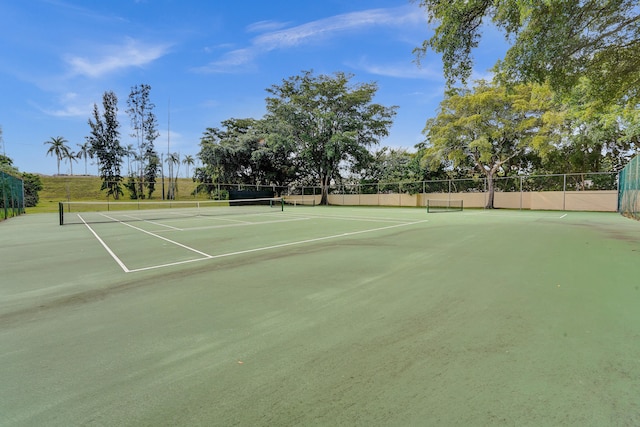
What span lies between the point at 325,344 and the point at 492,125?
2653cm

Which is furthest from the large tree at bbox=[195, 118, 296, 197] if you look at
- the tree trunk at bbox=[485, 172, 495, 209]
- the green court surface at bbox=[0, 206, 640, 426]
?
the green court surface at bbox=[0, 206, 640, 426]

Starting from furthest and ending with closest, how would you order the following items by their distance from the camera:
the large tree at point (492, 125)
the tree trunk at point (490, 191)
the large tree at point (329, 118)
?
the large tree at point (329, 118)
the tree trunk at point (490, 191)
the large tree at point (492, 125)

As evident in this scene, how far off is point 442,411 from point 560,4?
31.5 feet

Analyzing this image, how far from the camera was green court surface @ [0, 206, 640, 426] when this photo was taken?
1.75 metres

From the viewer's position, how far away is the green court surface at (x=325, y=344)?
5.74 ft

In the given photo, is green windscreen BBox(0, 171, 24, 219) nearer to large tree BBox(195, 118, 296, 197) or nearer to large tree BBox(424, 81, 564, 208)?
large tree BBox(195, 118, 296, 197)

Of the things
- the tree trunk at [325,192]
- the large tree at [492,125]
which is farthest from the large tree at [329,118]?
the large tree at [492,125]

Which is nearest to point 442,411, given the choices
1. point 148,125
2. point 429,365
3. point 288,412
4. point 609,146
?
point 429,365

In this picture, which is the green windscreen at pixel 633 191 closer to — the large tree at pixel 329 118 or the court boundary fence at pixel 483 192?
the court boundary fence at pixel 483 192

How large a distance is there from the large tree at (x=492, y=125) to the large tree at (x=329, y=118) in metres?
10.6

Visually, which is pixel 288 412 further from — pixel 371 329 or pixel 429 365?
pixel 371 329

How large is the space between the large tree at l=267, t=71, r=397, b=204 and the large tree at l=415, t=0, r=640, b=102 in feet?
79.5

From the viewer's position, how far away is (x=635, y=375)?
1999 millimetres

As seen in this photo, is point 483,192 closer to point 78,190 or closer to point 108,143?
point 108,143
